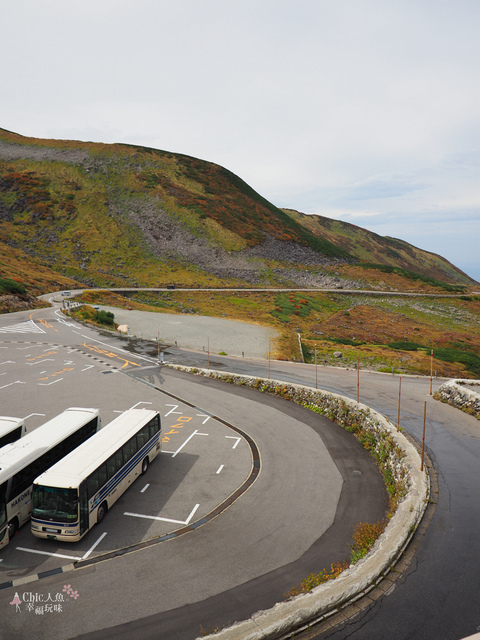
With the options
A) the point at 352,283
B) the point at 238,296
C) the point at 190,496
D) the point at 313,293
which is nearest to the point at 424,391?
the point at 190,496

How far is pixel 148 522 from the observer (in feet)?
55.1

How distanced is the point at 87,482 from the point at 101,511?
2.14m

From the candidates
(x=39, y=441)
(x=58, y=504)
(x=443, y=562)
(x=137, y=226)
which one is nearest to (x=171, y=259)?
(x=137, y=226)

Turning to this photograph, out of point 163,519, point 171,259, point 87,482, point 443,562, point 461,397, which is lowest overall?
point 163,519

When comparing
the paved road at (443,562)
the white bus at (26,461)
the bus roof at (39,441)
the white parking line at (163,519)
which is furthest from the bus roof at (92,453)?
the paved road at (443,562)

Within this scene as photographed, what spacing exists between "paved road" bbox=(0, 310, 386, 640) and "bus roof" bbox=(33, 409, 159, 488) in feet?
9.19

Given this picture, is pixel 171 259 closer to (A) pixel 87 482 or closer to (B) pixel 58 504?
(A) pixel 87 482

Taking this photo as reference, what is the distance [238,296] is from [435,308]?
6025 cm

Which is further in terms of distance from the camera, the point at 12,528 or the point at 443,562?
the point at 12,528

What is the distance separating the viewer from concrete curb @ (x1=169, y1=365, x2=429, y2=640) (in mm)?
10453

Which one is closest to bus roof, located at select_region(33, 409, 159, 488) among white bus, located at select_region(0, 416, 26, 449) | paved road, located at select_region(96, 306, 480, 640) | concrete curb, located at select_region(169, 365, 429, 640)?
white bus, located at select_region(0, 416, 26, 449)

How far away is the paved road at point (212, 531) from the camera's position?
39.5ft

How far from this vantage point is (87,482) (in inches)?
615

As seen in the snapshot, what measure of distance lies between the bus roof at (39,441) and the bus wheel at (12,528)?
210cm
